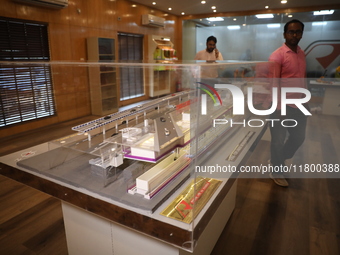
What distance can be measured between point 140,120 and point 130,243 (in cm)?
62

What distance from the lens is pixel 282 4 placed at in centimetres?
679

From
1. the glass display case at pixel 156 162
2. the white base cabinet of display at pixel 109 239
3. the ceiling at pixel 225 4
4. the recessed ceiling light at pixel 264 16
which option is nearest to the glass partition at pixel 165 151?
the glass display case at pixel 156 162

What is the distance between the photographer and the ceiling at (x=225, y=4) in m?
6.45

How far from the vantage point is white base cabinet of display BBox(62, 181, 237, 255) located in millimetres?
1188

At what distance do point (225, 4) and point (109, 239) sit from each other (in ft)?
22.6

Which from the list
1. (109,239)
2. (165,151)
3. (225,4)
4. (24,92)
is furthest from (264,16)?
(109,239)

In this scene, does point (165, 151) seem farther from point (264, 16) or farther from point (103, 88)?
point (264, 16)

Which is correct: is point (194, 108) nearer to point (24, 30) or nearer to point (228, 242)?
point (228, 242)

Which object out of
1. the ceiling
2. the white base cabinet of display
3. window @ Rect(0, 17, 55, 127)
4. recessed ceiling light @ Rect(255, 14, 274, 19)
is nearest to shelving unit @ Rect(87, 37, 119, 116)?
window @ Rect(0, 17, 55, 127)

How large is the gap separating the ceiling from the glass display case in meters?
5.66

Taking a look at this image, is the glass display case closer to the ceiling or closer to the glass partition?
the glass partition

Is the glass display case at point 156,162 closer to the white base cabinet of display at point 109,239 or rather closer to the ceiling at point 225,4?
the white base cabinet of display at point 109,239

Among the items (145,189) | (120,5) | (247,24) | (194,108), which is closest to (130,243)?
(145,189)

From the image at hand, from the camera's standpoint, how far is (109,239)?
134cm
